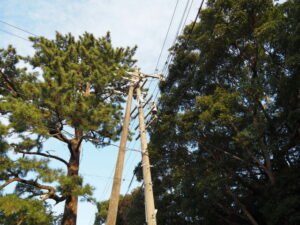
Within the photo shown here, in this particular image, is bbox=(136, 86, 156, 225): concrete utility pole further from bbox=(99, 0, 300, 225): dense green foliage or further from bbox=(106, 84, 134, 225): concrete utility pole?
bbox=(99, 0, 300, 225): dense green foliage

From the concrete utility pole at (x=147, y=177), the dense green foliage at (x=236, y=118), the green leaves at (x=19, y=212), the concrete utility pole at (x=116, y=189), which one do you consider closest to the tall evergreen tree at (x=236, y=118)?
the dense green foliage at (x=236, y=118)

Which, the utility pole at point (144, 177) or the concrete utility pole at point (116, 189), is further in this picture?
the utility pole at point (144, 177)

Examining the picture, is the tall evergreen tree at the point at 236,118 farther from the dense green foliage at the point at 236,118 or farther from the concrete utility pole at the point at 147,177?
the concrete utility pole at the point at 147,177

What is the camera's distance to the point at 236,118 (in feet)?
31.9

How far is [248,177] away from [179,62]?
717 centimetres

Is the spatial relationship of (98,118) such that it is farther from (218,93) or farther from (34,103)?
(218,93)

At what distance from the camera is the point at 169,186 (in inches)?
579

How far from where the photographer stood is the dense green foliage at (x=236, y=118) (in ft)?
28.7

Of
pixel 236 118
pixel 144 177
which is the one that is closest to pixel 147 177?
pixel 144 177

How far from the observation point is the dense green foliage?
344 inches

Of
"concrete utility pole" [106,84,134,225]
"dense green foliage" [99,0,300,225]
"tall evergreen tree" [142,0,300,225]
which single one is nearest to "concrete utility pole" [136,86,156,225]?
"concrete utility pole" [106,84,134,225]

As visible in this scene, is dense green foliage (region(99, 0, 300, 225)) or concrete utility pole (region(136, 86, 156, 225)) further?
dense green foliage (region(99, 0, 300, 225))

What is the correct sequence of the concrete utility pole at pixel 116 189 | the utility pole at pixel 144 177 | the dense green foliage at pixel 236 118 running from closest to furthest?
the concrete utility pole at pixel 116 189 < the utility pole at pixel 144 177 < the dense green foliage at pixel 236 118

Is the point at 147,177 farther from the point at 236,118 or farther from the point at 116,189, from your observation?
the point at 236,118
